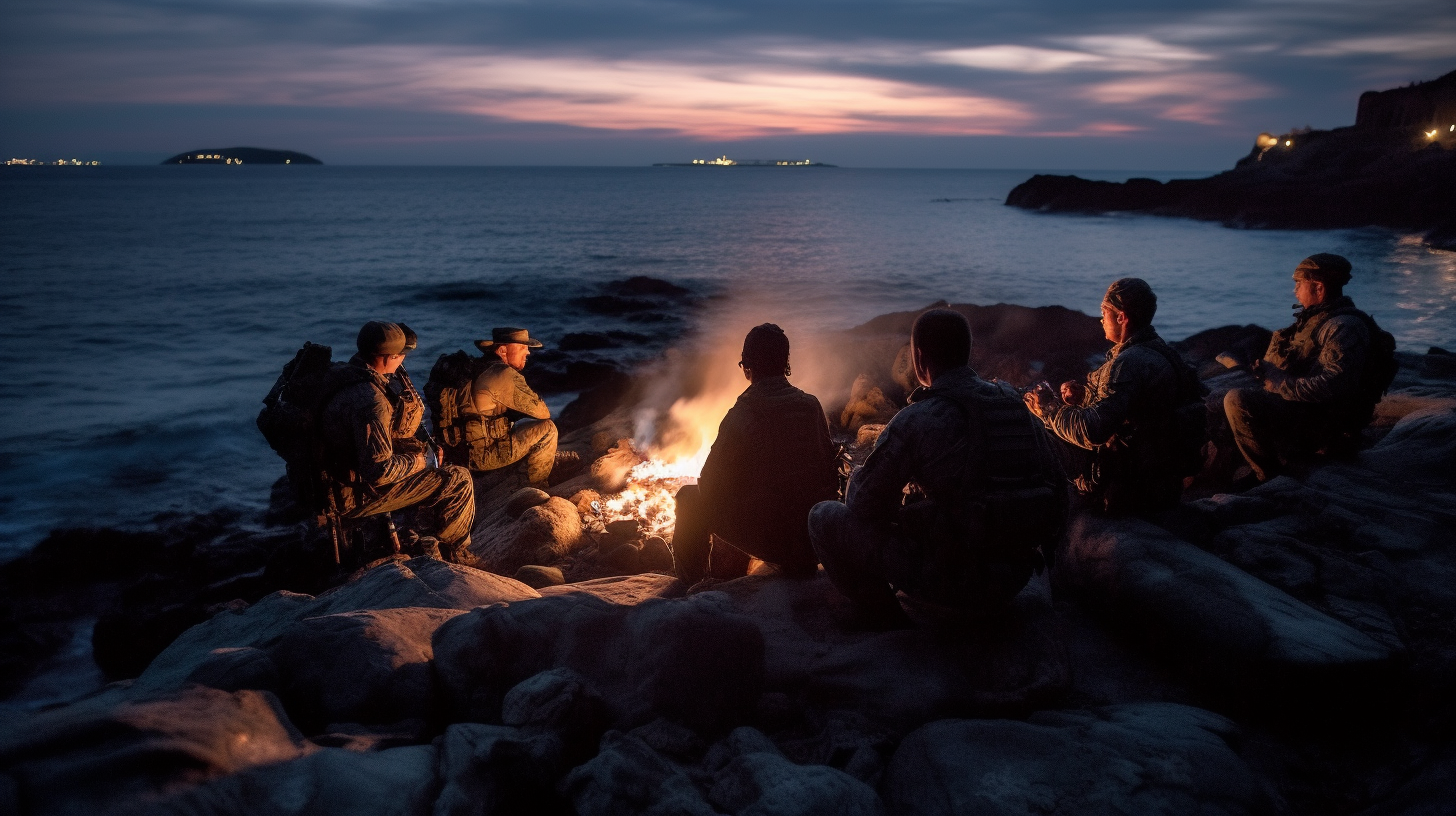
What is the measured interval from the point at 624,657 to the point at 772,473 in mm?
1664

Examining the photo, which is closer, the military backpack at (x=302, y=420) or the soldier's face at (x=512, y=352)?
the military backpack at (x=302, y=420)

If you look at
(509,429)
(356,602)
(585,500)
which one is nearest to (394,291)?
(509,429)

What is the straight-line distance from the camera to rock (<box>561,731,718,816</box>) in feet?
10.1

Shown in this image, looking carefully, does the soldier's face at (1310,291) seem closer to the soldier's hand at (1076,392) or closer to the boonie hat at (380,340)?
the soldier's hand at (1076,392)

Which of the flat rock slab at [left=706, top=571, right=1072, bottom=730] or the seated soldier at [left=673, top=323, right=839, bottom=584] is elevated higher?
the seated soldier at [left=673, top=323, right=839, bottom=584]

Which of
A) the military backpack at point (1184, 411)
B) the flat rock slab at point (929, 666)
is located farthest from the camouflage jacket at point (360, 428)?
the military backpack at point (1184, 411)

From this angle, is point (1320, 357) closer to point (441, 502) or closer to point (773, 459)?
point (773, 459)

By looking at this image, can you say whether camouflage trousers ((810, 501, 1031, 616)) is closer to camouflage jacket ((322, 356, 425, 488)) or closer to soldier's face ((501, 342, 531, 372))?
camouflage jacket ((322, 356, 425, 488))

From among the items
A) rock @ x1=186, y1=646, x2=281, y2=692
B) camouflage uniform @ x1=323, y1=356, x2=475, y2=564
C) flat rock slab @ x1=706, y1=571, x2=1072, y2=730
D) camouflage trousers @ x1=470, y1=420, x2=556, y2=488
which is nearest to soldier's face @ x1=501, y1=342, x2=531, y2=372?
camouflage trousers @ x1=470, y1=420, x2=556, y2=488

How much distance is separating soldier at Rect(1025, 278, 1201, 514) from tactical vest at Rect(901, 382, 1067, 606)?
1388 mm

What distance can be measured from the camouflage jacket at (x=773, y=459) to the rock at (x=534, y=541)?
11.0 feet

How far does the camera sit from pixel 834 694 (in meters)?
4.24

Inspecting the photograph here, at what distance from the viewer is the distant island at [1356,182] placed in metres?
52.1

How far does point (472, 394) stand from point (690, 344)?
17477 mm
